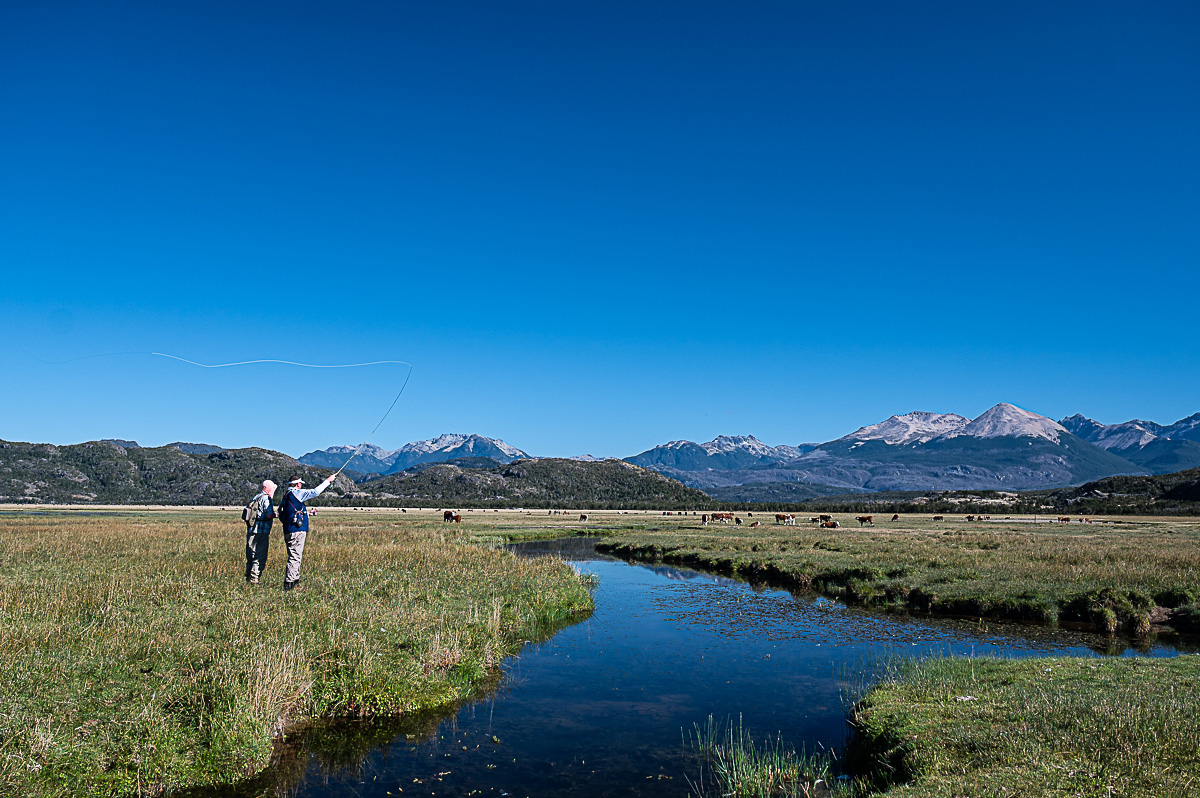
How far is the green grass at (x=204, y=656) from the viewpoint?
8953 millimetres

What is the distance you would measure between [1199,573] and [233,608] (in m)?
32.0

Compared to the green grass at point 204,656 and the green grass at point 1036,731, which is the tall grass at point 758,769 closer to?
the green grass at point 1036,731

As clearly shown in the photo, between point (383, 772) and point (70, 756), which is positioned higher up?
point (70, 756)

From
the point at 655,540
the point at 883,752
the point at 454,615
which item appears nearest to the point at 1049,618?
the point at 883,752

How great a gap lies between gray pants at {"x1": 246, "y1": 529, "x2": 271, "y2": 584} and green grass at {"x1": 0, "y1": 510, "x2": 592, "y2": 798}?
0.50 meters

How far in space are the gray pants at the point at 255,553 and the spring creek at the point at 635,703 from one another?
787cm

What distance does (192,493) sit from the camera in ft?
Answer: 614

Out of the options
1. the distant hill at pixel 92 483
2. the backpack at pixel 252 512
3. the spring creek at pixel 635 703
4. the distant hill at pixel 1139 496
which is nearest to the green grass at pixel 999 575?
the spring creek at pixel 635 703

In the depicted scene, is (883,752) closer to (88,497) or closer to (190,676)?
(190,676)

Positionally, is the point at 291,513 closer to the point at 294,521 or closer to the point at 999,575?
the point at 294,521

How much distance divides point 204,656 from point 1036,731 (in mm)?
13246

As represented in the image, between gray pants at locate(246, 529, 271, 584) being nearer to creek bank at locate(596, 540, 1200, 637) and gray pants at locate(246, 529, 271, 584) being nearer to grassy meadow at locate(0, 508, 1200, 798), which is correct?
grassy meadow at locate(0, 508, 1200, 798)

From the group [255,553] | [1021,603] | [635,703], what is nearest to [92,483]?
[255,553]

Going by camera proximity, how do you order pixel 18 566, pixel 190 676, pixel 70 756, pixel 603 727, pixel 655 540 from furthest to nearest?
pixel 655 540 < pixel 18 566 < pixel 603 727 < pixel 190 676 < pixel 70 756
